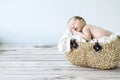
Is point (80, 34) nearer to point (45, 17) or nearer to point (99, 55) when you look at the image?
point (99, 55)

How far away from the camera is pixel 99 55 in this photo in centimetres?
134

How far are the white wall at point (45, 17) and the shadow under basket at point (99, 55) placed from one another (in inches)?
24.7

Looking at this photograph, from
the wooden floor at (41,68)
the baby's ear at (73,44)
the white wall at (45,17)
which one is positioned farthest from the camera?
the white wall at (45,17)

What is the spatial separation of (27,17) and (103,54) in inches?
34.8

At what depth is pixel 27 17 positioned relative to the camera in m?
2.00

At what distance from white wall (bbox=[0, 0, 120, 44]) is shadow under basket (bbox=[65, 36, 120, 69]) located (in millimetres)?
627

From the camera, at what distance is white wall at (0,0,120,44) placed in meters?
1.96

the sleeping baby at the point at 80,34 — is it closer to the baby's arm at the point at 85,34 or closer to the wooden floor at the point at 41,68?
the baby's arm at the point at 85,34

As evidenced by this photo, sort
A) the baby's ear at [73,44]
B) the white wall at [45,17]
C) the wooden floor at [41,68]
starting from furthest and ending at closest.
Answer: the white wall at [45,17], the baby's ear at [73,44], the wooden floor at [41,68]

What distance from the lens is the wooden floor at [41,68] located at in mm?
1239

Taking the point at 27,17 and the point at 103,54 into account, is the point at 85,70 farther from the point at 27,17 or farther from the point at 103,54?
the point at 27,17

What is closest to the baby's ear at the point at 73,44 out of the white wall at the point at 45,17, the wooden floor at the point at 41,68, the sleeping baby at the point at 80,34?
the sleeping baby at the point at 80,34

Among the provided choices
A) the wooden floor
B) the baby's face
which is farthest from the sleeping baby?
the wooden floor

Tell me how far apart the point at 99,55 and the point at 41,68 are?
34 cm
